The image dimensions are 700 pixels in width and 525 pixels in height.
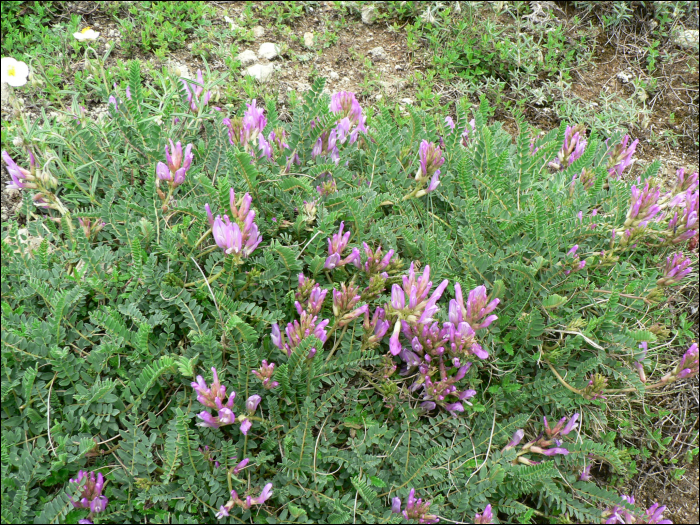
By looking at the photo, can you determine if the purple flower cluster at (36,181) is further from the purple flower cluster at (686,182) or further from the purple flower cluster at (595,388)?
the purple flower cluster at (686,182)

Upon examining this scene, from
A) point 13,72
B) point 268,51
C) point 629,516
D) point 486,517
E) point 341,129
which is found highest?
point 13,72

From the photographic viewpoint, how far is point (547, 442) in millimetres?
2328

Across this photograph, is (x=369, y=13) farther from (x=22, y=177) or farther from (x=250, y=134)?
(x=22, y=177)

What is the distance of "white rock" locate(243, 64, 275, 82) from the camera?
4137 millimetres

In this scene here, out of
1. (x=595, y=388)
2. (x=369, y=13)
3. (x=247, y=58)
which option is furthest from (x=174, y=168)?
(x=369, y=13)

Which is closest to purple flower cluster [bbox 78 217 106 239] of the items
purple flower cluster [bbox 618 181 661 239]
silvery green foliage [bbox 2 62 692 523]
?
silvery green foliage [bbox 2 62 692 523]

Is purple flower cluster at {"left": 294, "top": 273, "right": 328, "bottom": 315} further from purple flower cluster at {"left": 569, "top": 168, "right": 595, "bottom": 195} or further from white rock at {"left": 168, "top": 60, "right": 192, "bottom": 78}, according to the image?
white rock at {"left": 168, "top": 60, "right": 192, "bottom": 78}

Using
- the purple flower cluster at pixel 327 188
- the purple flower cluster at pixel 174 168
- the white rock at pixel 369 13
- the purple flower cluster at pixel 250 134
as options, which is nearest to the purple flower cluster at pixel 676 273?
the purple flower cluster at pixel 327 188

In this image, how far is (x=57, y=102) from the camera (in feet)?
11.8

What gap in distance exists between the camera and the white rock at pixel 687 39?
4.93 meters

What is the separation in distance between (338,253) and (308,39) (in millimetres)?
2968

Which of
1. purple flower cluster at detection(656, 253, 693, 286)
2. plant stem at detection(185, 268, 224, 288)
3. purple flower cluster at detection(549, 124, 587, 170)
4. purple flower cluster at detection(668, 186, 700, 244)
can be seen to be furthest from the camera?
purple flower cluster at detection(549, 124, 587, 170)

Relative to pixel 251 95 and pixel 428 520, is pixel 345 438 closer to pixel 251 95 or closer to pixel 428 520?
pixel 428 520

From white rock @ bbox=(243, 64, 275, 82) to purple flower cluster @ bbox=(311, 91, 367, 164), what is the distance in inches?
45.7
